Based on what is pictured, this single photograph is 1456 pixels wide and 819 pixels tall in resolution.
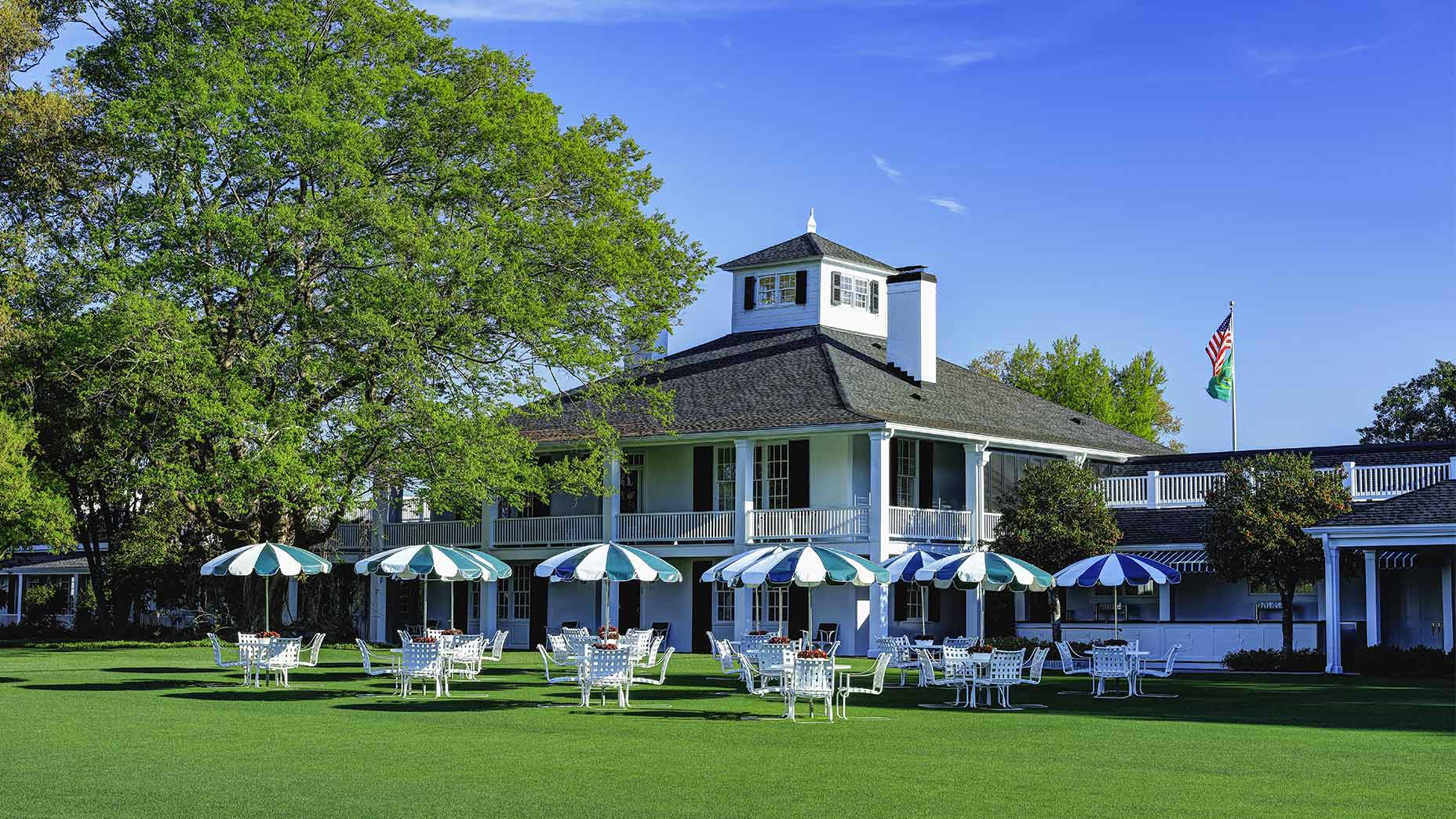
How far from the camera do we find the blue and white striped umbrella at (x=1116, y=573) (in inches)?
1065

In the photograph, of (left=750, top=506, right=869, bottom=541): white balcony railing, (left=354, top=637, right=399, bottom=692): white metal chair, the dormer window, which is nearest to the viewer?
(left=354, top=637, right=399, bottom=692): white metal chair

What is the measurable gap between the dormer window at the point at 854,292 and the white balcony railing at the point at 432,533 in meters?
11.9

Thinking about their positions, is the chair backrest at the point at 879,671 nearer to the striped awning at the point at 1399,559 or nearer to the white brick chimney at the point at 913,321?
the striped awning at the point at 1399,559

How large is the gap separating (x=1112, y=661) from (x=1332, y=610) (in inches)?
358

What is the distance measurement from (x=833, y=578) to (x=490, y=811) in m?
13.1

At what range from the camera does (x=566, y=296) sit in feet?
133

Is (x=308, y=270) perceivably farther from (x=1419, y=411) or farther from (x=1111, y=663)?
(x=1419, y=411)

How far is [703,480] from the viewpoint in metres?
42.3

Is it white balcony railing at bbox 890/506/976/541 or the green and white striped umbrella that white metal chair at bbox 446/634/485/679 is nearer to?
the green and white striped umbrella

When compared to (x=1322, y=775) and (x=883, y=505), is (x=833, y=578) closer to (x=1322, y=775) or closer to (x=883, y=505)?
(x=1322, y=775)

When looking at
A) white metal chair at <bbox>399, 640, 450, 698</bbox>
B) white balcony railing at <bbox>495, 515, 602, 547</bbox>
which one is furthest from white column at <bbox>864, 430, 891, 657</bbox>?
white metal chair at <bbox>399, 640, 450, 698</bbox>

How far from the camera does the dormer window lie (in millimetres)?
47094

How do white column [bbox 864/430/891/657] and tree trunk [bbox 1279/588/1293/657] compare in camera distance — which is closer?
tree trunk [bbox 1279/588/1293/657]

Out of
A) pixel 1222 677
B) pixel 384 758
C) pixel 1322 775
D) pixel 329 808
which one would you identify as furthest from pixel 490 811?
pixel 1222 677
